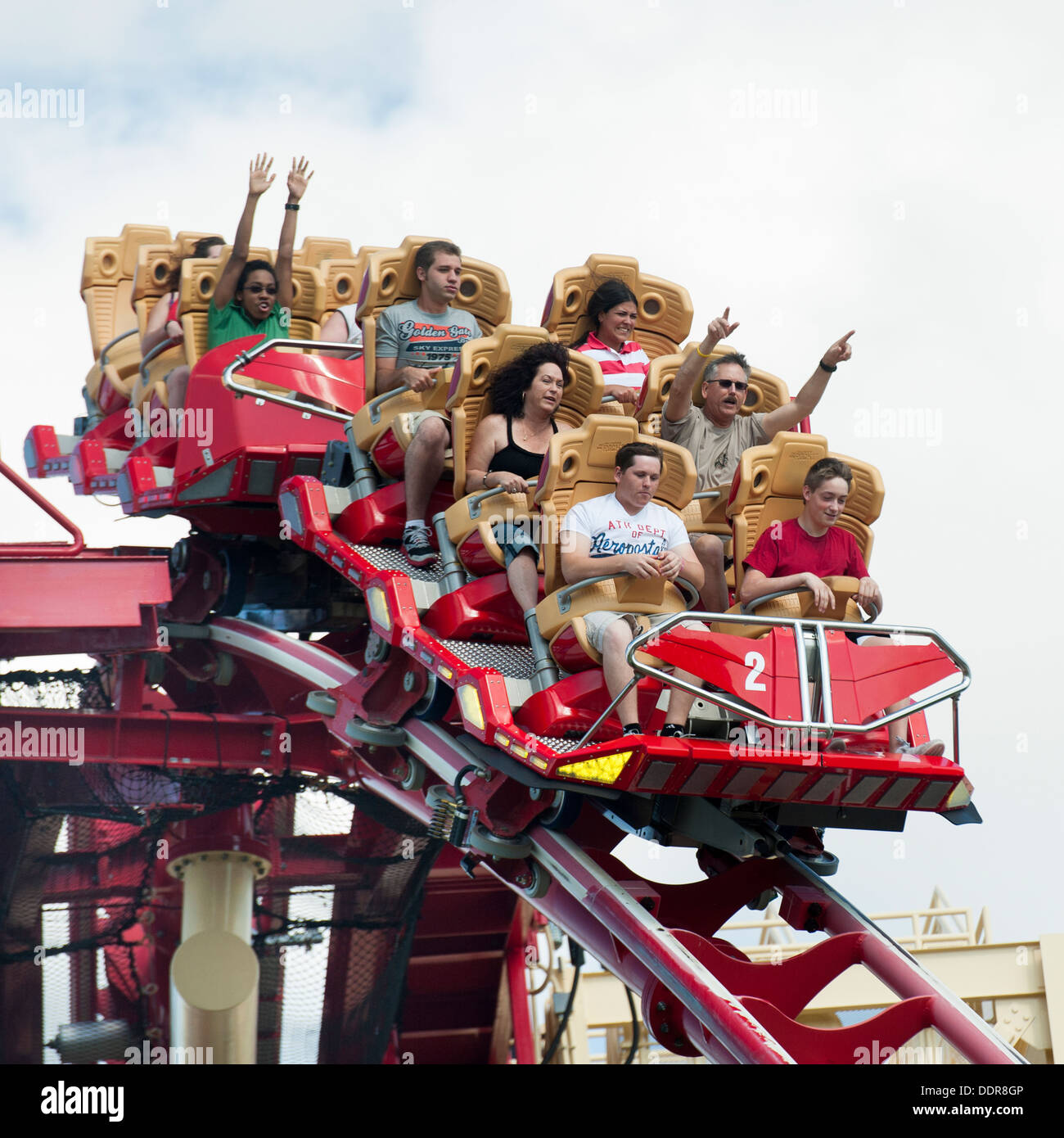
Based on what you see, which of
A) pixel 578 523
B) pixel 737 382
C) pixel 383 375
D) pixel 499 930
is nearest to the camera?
pixel 578 523

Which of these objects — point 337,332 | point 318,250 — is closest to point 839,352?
point 337,332

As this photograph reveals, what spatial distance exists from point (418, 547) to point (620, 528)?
4.28 feet

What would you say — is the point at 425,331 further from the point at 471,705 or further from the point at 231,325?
the point at 471,705

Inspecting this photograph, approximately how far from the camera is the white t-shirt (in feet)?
18.8

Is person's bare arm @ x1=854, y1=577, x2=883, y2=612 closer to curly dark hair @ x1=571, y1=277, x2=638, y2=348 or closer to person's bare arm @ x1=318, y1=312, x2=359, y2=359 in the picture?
curly dark hair @ x1=571, y1=277, x2=638, y2=348

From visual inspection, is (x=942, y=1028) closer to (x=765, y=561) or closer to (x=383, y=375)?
(x=765, y=561)

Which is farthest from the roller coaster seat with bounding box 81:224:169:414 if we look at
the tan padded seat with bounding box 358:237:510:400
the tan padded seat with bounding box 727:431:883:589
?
the tan padded seat with bounding box 727:431:883:589

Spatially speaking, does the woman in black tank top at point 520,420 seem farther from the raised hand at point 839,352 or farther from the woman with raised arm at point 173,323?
the woman with raised arm at point 173,323

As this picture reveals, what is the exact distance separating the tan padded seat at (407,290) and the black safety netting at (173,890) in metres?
2.33

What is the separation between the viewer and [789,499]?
6.12 meters

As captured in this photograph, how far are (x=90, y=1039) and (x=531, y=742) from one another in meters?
4.19

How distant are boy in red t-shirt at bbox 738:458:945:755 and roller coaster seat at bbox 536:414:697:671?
309 mm

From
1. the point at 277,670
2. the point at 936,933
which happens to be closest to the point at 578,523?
the point at 277,670

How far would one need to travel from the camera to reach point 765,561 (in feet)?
19.1
